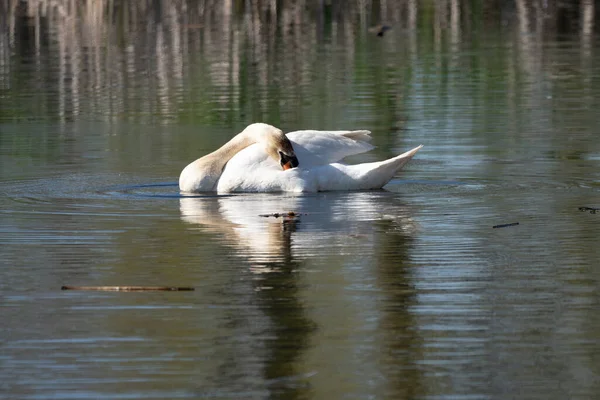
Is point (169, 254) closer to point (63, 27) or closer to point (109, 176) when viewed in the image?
point (109, 176)

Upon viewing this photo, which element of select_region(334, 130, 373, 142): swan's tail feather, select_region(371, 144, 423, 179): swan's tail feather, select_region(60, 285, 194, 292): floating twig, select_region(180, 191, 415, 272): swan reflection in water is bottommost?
select_region(180, 191, 415, 272): swan reflection in water

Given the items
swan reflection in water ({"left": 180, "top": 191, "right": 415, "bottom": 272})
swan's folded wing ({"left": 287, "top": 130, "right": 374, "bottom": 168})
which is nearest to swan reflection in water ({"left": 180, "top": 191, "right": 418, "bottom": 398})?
swan reflection in water ({"left": 180, "top": 191, "right": 415, "bottom": 272})

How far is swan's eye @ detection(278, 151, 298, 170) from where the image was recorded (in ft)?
43.0

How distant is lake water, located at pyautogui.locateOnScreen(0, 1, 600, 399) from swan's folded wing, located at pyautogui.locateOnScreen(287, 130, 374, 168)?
592 mm

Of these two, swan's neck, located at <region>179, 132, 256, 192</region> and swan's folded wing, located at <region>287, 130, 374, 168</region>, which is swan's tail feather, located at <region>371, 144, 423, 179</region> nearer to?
swan's folded wing, located at <region>287, 130, 374, 168</region>

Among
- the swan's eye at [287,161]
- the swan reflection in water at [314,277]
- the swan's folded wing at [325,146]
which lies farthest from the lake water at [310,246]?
the swan's folded wing at [325,146]

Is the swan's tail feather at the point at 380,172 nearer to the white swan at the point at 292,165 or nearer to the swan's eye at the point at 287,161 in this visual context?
the white swan at the point at 292,165

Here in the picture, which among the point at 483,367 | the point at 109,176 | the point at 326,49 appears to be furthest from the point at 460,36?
the point at 483,367

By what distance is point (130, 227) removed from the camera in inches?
432

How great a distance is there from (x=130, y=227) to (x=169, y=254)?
54.1 inches

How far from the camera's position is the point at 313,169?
1311 cm

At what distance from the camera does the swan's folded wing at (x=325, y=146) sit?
13508 millimetres

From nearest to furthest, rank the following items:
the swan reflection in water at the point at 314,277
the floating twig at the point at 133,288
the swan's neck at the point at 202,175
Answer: the swan reflection in water at the point at 314,277 → the floating twig at the point at 133,288 → the swan's neck at the point at 202,175

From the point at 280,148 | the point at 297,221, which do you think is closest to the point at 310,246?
the point at 297,221
